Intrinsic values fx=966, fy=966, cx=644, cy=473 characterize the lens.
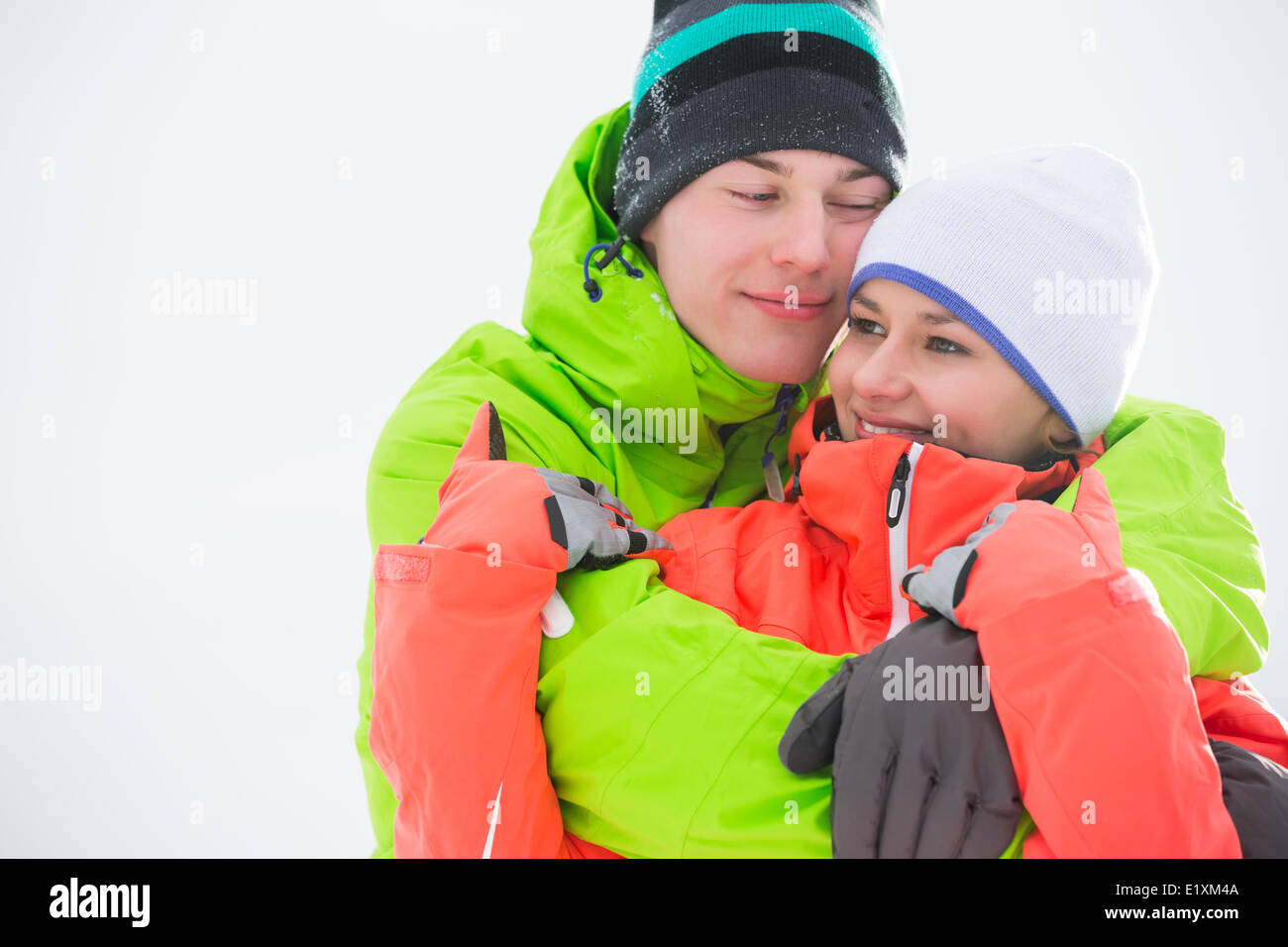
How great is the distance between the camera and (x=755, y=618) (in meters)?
1.19

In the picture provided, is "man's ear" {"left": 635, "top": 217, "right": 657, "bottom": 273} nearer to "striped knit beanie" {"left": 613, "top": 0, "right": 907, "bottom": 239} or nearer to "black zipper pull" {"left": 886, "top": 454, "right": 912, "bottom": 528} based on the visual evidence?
"striped knit beanie" {"left": 613, "top": 0, "right": 907, "bottom": 239}

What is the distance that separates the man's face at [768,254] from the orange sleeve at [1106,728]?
26.2 inches

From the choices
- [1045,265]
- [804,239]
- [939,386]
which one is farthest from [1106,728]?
[804,239]

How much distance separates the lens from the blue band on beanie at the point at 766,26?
4.78ft

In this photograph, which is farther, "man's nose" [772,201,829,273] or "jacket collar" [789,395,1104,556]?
"man's nose" [772,201,829,273]

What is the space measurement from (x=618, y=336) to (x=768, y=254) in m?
0.24

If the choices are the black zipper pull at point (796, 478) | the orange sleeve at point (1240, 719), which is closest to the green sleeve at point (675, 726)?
the black zipper pull at point (796, 478)

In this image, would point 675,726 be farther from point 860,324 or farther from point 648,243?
point 648,243

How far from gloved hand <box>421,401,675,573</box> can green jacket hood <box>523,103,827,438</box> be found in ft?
0.90

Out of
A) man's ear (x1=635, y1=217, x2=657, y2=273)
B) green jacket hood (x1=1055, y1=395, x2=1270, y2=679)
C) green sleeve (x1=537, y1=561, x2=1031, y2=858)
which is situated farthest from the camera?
man's ear (x1=635, y1=217, x2=657, y2=273)

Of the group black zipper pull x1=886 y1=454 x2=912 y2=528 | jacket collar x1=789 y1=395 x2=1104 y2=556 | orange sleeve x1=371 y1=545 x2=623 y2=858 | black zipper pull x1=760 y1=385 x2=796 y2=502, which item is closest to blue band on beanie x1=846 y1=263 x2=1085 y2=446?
jacket collar x1=789 y1=395 x2=1104 y2=556

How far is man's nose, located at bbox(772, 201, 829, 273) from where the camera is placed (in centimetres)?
134

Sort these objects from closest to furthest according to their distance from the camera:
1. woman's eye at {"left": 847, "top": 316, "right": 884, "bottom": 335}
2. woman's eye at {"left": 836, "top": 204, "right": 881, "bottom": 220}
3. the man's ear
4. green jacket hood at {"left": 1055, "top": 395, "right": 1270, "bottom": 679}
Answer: green jacket hood at {"left": 1055, "top": 395, "right": 1270, "bottom": 679}
woman's eye at {"left": 847, "top": 316, "right": 884, "bottom": 335}
woman's eye at {"left": 836, "top": 204, "right": 881, "bottom": 220}
the man's ear

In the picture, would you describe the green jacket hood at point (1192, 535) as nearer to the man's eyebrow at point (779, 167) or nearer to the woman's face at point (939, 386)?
the woman's face at point (939, 386)
